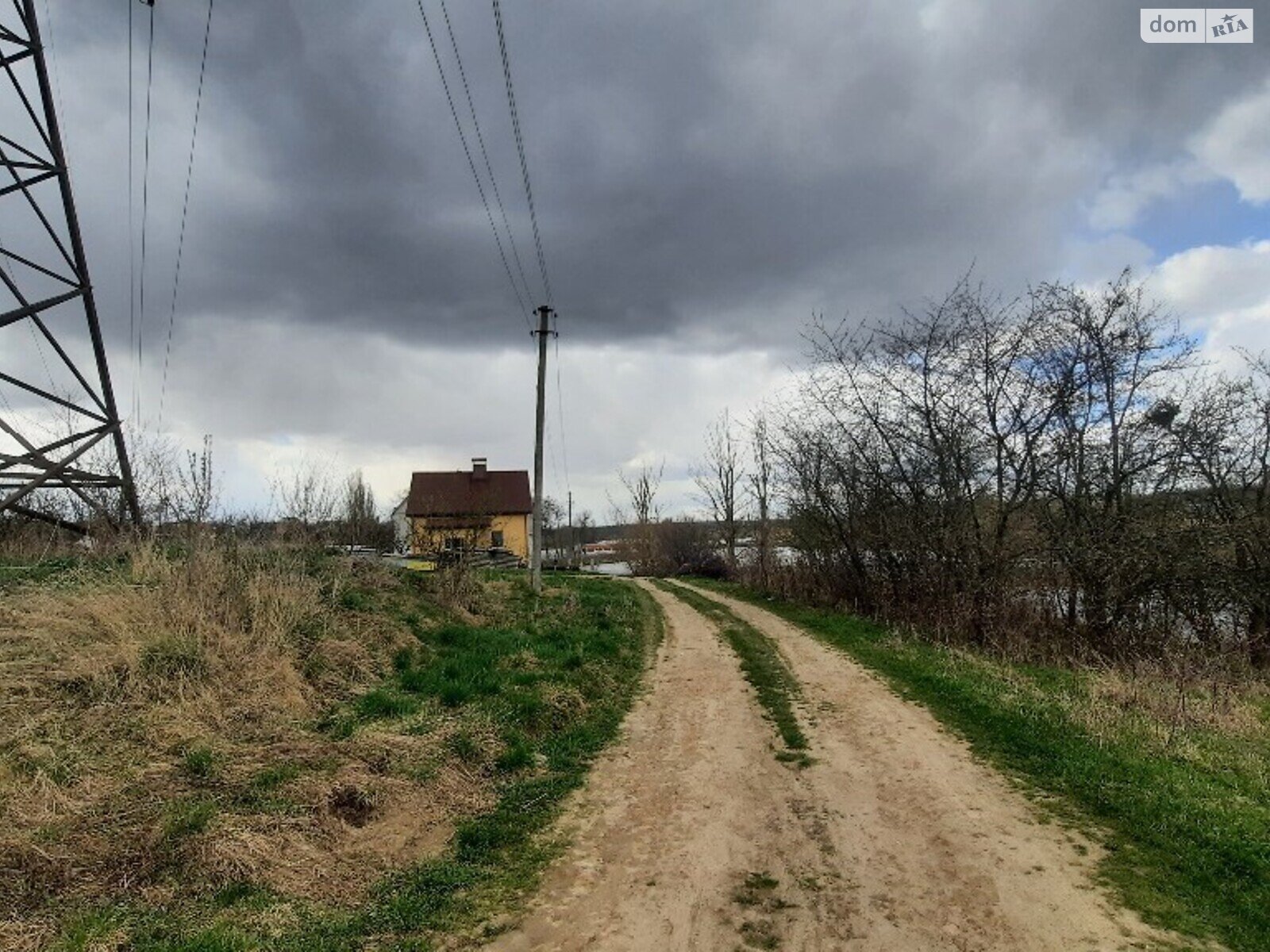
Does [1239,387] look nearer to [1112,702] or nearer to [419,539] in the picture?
[1112,702]

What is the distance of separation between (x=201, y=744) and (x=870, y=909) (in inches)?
191

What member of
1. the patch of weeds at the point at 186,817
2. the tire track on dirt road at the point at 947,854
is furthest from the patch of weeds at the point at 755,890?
the patch of weeds at the point at 186,817

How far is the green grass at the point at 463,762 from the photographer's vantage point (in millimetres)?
3805

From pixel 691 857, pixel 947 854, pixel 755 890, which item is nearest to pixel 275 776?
pixel 691 857

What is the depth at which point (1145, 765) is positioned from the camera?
6.29 metres

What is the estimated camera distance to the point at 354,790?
547 centimetres

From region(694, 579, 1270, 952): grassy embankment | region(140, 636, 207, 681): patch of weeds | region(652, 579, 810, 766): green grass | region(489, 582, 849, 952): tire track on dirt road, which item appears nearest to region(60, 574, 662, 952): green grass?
region(489, 582, 849, 952): tire track on dirt road

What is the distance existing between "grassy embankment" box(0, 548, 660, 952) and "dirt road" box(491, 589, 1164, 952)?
490mm

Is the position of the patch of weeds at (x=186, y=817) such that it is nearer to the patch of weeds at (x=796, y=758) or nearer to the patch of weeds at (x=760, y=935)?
the patch of weeds at (x=760, y=935)

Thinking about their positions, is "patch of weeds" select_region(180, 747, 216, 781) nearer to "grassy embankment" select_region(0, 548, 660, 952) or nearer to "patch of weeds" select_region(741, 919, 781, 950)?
"grassy embankment" select_region(0, 548, 660, 952)

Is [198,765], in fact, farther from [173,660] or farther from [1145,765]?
[1145,765]

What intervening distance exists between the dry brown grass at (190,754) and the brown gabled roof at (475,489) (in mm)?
42472

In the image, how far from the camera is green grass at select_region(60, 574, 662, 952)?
150 inches

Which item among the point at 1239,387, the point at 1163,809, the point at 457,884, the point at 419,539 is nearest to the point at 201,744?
the point at 457,884
